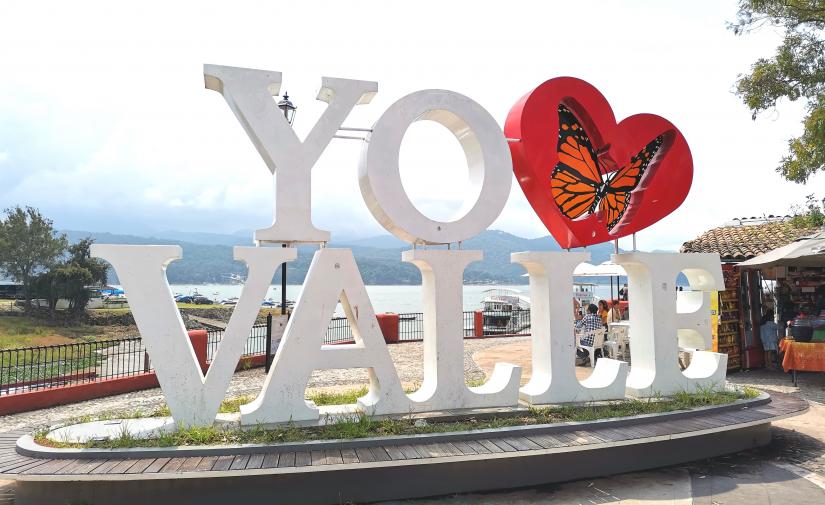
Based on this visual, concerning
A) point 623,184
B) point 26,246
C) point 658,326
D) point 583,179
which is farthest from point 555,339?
point 26,246

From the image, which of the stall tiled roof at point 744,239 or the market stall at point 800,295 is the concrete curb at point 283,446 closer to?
the market stall at point 800,295

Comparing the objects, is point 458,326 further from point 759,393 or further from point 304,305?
point 759,393

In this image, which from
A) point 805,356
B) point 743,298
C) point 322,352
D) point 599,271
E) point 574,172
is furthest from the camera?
point 599,271

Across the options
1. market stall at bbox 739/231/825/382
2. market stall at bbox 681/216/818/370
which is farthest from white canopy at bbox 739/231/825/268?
market stall at bbox 681/216/818/370

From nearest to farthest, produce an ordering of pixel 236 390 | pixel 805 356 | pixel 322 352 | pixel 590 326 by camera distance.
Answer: pixel 322 352
pixel 805 356
pixel 236 390
pixel 590 326

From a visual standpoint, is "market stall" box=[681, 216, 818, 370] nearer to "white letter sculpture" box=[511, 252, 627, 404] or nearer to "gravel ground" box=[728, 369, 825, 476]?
"gravel ground" box=[728, 369, 825, 476]

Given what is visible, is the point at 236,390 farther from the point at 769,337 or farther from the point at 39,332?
the point at 39,332
